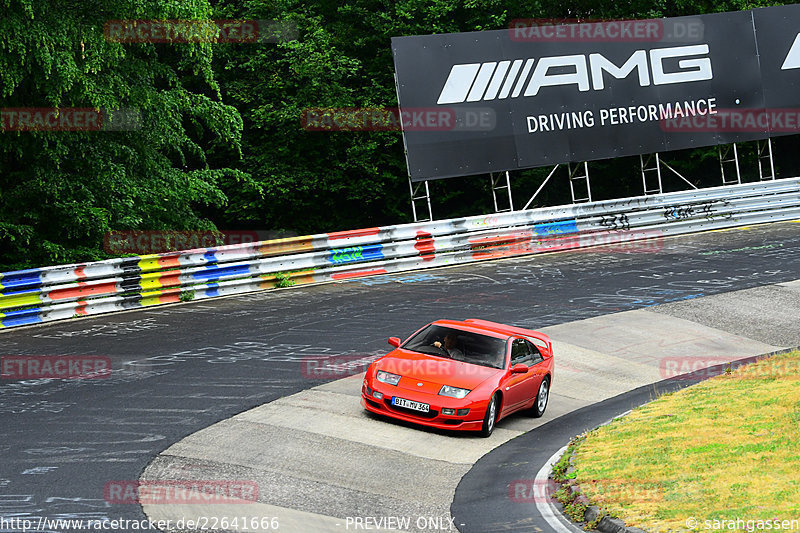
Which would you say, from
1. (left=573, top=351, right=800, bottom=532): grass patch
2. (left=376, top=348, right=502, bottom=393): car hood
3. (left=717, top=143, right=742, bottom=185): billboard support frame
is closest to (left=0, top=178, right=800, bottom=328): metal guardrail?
(left=717, top=143, right=742, bottom=185): billboard support frame

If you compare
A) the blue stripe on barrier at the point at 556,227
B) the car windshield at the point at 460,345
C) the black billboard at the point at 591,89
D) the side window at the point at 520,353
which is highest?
the black billboard at the point at 591,89

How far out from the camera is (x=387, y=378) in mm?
12430

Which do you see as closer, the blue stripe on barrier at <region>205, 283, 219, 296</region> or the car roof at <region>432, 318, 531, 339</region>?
the car roof at <region>432, 318, 531, 339</region>

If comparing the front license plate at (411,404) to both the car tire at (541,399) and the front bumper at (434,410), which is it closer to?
the front bumper at (434,410)

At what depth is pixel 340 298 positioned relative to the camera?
19891 millimetres

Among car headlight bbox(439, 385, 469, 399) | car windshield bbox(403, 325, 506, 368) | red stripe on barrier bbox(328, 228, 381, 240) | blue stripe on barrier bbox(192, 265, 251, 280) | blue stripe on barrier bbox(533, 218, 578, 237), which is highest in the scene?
red stripe on barrier bbox(328, 228, 381, 240)

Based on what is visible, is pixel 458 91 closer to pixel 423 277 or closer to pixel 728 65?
pixel 423 277

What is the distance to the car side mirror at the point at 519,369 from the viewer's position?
41.7ft

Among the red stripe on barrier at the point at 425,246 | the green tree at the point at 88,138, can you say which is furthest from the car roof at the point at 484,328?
the red stripe on barrier at the point at 425,246

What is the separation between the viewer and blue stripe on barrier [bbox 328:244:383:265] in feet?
71.5

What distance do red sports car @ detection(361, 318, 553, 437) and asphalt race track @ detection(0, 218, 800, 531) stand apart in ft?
2.98

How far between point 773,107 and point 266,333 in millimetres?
19118

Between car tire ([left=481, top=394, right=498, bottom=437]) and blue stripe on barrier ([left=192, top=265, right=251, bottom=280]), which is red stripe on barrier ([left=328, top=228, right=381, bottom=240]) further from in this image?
car tire ([left=481, top=394, right=498, bottom=437])

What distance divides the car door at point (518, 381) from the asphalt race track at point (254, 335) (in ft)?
2.43
